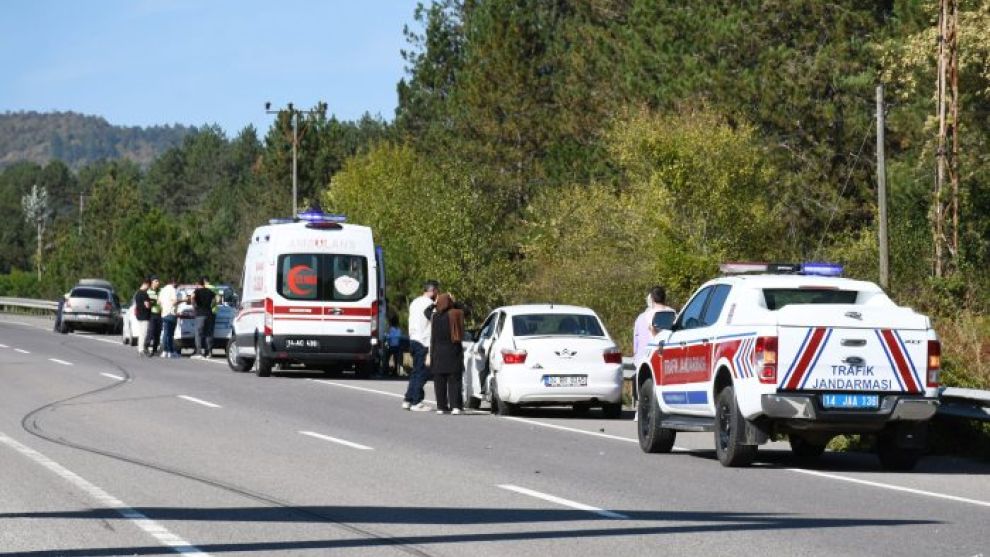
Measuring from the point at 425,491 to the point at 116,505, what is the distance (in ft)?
8.04

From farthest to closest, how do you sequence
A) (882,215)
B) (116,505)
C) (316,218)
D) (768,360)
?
(882,215) < (316,218) < (768,360) < (116,505)

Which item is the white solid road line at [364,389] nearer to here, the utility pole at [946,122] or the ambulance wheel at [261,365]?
the ambulance wheel at [261,365]

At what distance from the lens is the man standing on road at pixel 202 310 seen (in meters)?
39.0

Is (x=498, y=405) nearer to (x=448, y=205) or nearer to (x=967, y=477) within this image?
(x=967, y=477)

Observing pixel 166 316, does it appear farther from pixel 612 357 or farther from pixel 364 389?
pixel 612 357

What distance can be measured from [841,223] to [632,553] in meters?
47.2

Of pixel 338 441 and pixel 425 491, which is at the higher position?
pixel 425 491

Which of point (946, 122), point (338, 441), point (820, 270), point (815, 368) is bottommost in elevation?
point (338, 441)

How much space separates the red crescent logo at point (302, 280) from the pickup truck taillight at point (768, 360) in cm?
1807

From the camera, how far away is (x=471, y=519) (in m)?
11.6

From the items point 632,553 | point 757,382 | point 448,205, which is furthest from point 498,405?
point 448,205

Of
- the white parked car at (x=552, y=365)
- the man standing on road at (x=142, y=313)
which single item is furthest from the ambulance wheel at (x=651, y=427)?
the man standing on road at (x=142, y=313)

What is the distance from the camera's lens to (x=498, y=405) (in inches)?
933

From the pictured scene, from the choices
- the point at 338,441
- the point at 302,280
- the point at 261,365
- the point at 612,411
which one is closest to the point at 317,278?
the point at 302,280
